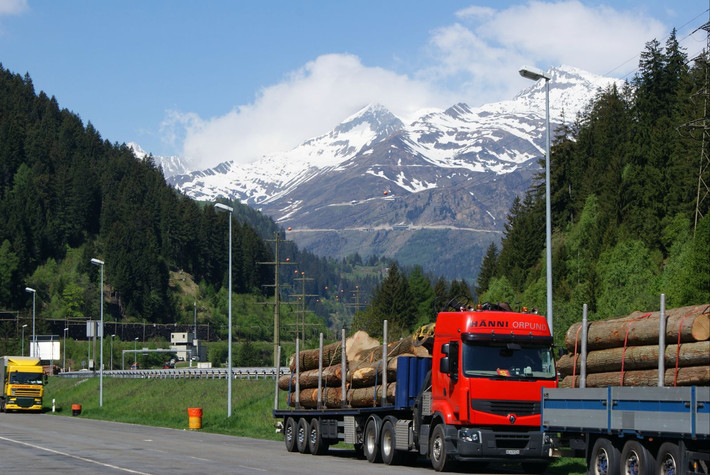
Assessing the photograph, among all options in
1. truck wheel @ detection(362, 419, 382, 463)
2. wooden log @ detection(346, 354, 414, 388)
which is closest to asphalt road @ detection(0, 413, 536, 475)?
truck wheel @ detection(362, 419, 382, 463)

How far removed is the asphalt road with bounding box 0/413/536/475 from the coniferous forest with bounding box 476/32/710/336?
106 feet

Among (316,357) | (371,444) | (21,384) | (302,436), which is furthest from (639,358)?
(21,384)

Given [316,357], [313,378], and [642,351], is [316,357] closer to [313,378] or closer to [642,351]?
[313,378]

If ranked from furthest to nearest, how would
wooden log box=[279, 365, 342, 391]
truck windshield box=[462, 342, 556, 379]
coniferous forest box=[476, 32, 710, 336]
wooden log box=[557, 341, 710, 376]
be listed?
coniferous forest box=[476, 32, 710, 336], wooden log box=[279, 365, 342, 391], truck windshield box=[462, 342, 556, 379], wooden log box=[557, 341, 710, 376]

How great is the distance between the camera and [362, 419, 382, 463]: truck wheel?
84.0 ft

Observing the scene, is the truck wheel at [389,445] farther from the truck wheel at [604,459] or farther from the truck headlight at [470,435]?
the truck wheel at [604,459]

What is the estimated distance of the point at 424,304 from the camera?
170500mm

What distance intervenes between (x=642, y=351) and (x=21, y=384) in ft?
180

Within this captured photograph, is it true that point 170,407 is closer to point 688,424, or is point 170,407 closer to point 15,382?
point 15,382

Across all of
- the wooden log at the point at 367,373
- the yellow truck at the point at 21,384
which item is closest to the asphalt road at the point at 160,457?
the wooden log at the point at 367,373

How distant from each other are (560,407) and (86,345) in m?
164

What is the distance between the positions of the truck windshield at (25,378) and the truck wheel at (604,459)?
175 feet

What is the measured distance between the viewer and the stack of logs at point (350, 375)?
1016 inches

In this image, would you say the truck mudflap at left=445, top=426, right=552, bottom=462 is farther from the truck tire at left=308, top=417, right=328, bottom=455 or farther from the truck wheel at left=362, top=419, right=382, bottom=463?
the truck tire at left=308, top=417, right=328, bottom=455
